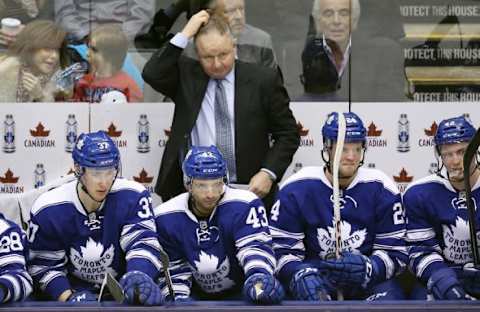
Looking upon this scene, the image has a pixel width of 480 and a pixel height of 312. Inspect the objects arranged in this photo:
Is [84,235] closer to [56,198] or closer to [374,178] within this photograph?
[56,198]

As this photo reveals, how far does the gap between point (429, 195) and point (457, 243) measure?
280 millimetres

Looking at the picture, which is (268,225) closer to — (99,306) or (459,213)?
(459,213)

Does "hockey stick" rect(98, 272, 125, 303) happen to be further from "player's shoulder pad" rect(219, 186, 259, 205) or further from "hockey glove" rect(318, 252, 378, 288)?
"hockey glove" rect(318, 252, 378, 288)

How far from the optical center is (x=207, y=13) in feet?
26.6

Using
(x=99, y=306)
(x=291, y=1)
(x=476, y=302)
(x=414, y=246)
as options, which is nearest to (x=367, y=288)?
(x=414, y=246)

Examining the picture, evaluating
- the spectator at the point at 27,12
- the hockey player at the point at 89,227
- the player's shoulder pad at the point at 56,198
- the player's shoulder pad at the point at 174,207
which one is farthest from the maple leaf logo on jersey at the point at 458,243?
the spectator at the point at 27,12

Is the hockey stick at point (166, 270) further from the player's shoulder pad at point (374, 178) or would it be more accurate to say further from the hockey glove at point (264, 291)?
the player's shoulder pad at point (374, 178)

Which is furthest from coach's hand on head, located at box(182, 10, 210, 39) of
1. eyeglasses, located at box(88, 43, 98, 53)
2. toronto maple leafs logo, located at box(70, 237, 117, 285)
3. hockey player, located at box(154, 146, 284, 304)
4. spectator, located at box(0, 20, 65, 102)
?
toronto maple leafs logo, located at box(70, 237, 117, 285)

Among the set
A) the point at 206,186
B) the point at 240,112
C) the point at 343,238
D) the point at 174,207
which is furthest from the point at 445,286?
the point at 240,112

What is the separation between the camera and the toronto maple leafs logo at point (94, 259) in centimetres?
695

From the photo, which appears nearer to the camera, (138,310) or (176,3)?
(138,310)

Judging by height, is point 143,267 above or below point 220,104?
below

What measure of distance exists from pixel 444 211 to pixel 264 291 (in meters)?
1.36

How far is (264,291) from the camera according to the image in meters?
6.15
